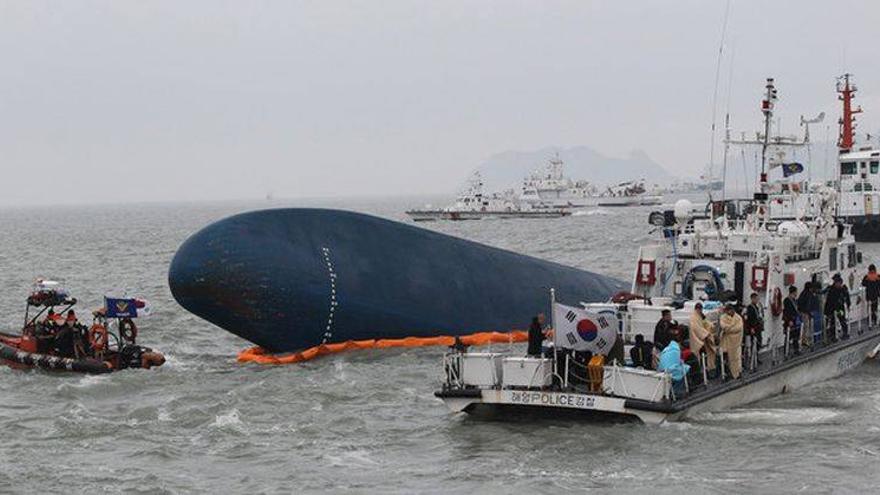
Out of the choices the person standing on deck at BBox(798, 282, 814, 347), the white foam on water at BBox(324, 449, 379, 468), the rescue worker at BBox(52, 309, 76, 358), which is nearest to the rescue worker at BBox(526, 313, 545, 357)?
the white foam on water at BBox(324, 449, 379, 468)

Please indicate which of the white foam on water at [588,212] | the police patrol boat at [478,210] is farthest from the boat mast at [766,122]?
the white foam on water at [588,212]

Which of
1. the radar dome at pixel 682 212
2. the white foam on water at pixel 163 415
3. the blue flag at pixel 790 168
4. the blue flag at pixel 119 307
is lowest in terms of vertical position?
the white foam on water at pixel 163 415

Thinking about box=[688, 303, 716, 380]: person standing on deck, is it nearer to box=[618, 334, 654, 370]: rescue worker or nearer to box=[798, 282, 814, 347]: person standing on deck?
box=[618, 334, 654, 370]: rescue worker

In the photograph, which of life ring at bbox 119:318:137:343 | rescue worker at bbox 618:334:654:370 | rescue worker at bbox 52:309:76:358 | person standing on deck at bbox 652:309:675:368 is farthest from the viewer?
life ring at bbox 119:318:137:343

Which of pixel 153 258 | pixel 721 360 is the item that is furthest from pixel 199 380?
pixel 153 258

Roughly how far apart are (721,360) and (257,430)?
28.3 ft

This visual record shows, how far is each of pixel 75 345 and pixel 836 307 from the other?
17626mm

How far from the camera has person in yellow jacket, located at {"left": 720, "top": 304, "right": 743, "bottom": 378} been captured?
826 inches

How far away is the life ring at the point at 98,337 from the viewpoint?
2786 cm

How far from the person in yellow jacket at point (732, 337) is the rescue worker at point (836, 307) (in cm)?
542

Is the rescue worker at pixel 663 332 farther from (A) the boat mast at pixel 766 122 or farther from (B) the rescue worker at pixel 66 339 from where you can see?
(B) the rescue worker at pixel 66 339

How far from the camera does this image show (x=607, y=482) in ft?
57.0

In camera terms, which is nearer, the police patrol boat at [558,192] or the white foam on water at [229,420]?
the white foam on water at [229,420]

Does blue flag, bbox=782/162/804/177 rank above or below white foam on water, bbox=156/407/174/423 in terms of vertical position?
above
